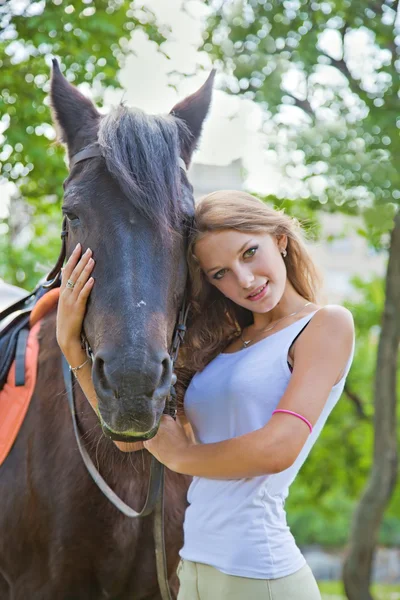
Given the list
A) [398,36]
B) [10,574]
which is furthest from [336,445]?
[10,574]

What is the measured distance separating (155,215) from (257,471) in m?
0.82

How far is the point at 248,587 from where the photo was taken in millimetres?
2143

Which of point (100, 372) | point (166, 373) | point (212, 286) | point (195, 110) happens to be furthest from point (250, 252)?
point (195, 110)

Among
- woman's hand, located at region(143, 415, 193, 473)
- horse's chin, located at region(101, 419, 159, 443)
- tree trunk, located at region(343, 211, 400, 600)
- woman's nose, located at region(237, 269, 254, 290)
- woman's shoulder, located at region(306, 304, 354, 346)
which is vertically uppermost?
woman's nose, located at region(237, 269, 254, 290)

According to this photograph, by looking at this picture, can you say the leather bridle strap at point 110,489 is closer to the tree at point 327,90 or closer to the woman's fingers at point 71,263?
the woman's fingers at point 71,263

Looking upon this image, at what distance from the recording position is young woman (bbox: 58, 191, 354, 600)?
212 centimetres

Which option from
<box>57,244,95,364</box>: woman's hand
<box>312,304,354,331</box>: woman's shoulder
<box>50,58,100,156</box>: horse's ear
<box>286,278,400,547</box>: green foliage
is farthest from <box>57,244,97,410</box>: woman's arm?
<box>286,278,400,547</box>: green foliage

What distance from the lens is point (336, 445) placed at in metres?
A: 12.2

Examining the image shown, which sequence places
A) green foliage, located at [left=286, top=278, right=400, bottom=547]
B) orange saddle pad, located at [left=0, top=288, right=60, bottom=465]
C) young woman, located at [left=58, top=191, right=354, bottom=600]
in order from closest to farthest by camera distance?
young woman, located at [left=58, top=191, right=354, bottom=600] < orange saddle pad, located at [left=0, top=288, right=60, bottom=465] < green foliage, located at [left=286, top=278, right=400, bottom=547]

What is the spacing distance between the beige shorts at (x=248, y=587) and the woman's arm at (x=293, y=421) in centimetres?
30

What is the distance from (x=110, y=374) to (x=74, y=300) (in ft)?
1.22

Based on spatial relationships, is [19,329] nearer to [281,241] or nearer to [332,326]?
[281,241]

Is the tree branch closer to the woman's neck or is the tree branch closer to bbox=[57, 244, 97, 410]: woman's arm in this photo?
the woman's neck

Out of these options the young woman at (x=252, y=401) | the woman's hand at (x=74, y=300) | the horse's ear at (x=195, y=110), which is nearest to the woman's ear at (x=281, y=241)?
the young woman at (x=252, y=401)
